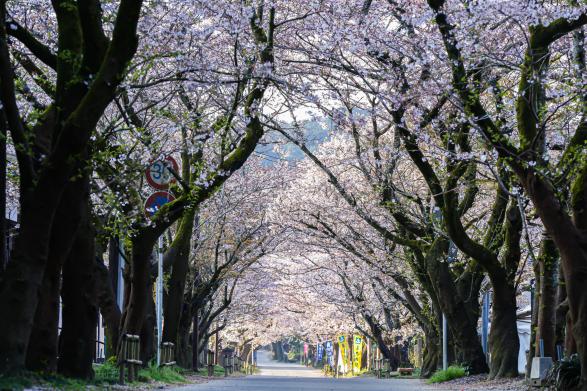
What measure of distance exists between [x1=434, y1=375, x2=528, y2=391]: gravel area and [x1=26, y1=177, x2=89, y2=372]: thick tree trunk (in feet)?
25.3

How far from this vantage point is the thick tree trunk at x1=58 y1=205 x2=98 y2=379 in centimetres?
1269

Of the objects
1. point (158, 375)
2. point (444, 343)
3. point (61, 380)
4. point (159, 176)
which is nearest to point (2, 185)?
point (61, 380)

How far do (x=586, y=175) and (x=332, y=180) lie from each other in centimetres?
1022

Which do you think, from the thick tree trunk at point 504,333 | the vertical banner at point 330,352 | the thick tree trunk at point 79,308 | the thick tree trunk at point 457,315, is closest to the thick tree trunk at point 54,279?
the thick tree trunk at point 79,308

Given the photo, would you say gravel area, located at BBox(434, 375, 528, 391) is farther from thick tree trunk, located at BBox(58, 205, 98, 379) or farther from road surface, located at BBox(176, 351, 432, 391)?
thick tree trunk, located at BBox(58, 205, 98, 379)

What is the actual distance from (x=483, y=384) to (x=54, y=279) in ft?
33.4

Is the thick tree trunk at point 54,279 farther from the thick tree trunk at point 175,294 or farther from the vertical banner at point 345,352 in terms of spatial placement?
the vertical banner at point 345,352

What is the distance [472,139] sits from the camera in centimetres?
1988

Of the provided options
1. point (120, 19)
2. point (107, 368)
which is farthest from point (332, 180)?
point (120, 19)

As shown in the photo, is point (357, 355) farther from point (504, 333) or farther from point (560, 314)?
point (560, 314)

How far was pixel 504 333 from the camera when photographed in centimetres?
1966

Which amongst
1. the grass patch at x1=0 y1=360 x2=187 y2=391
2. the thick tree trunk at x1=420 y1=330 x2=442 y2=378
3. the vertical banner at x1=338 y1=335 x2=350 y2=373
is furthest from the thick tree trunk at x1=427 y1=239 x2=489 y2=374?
the vertical banner at x1=338 y1=335 x2=350 y2=373

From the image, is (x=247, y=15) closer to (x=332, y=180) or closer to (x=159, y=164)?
(x=159, y=164)

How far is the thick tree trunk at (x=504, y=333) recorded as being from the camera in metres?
19.3
